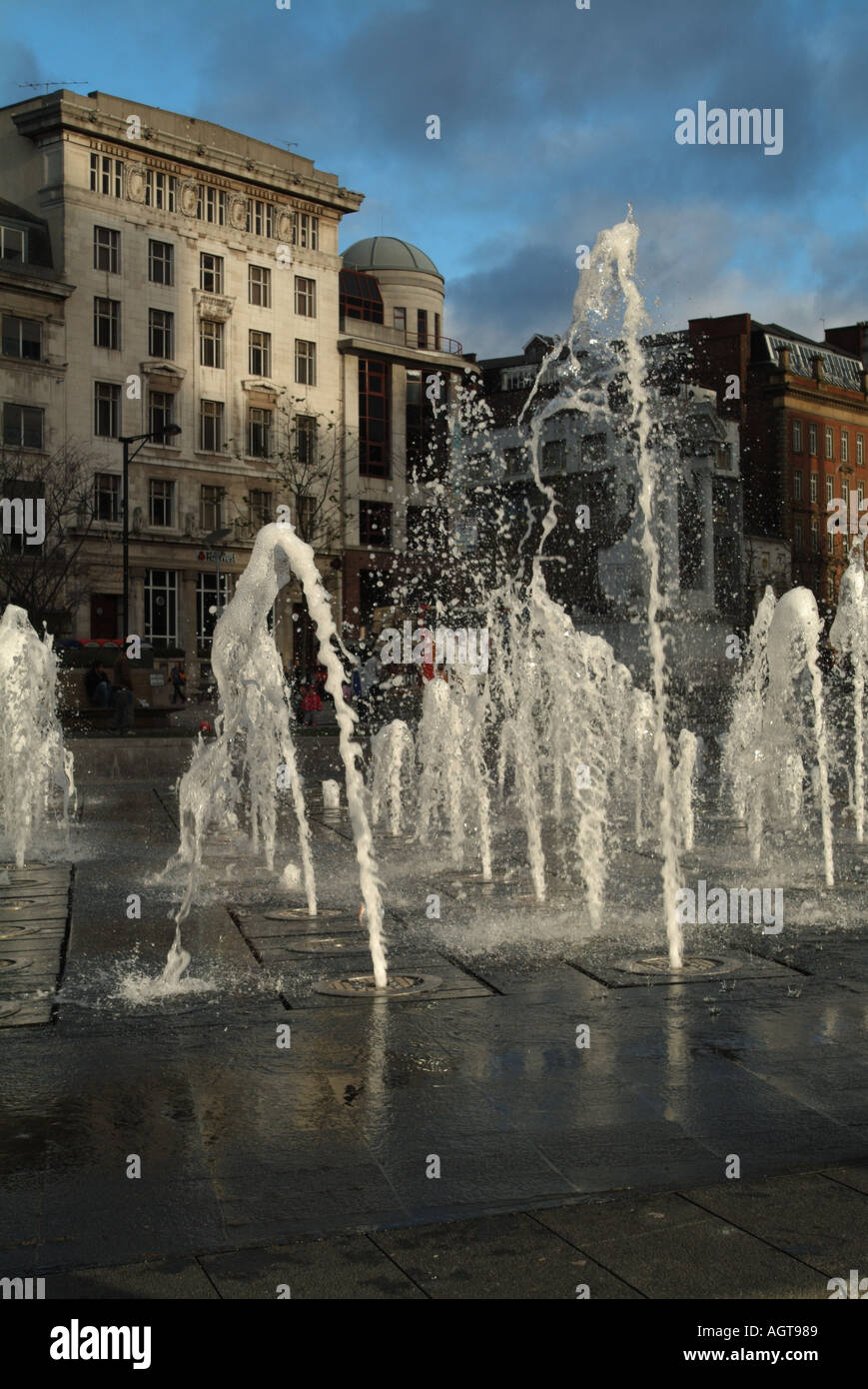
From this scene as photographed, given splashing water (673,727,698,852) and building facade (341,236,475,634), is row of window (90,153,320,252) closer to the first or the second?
building facade (341,236,475,634)

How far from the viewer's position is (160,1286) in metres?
3.30

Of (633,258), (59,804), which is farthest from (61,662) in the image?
(633,258)

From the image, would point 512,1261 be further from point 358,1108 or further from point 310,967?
point 310,967

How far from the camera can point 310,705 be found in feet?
98.6

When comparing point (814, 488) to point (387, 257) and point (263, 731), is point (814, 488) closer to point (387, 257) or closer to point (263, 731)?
point (387, 257)

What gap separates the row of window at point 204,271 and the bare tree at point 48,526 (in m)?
7.09

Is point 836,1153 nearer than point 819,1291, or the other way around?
point 819,1291

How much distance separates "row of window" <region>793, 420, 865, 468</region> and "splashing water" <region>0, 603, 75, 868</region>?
6533 centimetres

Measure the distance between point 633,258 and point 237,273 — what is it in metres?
43.8

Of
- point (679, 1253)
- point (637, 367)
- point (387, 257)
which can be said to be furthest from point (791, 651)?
point (387, 257)

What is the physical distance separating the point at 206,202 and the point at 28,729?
39.0 meters

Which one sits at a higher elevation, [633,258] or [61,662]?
[633,258]

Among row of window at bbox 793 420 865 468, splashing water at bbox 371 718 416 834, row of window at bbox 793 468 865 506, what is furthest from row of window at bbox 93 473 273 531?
row of window at bbox 793 420 865 468

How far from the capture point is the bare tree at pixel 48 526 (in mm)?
37062
